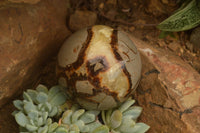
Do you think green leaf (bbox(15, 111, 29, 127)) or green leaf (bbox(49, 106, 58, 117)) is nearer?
green leaf (bbox(15, 111, 29, 127))

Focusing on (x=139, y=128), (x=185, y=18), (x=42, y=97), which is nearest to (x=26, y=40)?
(x=42, y=97)

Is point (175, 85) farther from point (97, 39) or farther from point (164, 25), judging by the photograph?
point (97, 39)

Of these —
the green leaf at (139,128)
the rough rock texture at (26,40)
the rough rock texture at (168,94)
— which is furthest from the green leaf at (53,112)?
the rough rock texture at (168,94)

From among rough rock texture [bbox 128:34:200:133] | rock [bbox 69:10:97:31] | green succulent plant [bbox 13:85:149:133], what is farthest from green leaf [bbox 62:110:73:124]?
rock [bbox 69:10:97:31]

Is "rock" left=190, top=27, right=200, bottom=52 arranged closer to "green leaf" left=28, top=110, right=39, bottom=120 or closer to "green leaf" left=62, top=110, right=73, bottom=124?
"green leaf" left=62, top=110, right=73, bottom=124

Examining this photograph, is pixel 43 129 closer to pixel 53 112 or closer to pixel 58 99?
pixel 53 112

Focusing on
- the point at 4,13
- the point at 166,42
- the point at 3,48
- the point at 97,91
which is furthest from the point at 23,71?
the point at 166,42
